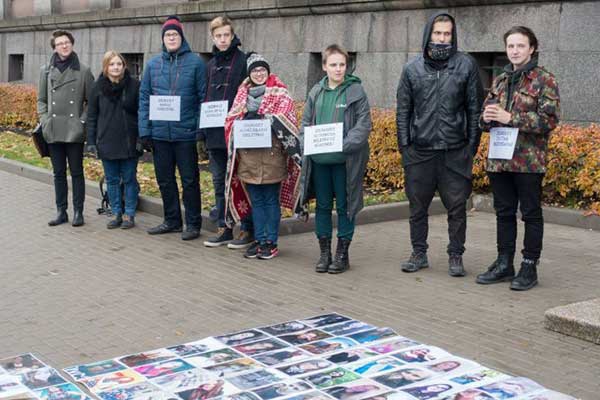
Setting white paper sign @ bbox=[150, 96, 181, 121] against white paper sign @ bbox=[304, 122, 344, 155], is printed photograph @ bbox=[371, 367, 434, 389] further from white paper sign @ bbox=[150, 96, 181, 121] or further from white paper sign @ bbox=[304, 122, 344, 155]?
white paper sign @ bbox=[150, 96, 181, 121]

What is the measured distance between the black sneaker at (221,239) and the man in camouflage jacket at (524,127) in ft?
9.04

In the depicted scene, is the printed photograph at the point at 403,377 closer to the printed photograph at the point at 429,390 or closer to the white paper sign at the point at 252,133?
the printed photograph at the point at 429,390

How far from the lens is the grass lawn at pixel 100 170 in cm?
1102

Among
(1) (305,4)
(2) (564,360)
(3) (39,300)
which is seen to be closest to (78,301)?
(3) (39,300)

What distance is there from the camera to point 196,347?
6.04 meters

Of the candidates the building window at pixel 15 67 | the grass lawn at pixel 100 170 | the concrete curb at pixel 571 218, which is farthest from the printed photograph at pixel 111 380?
the building window at pixel 15 67

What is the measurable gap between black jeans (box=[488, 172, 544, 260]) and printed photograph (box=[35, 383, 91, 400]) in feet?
11.6

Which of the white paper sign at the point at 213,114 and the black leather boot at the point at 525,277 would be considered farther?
the white paper sign at the point at 213,114

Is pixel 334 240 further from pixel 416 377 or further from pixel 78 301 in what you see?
pixel 416 377

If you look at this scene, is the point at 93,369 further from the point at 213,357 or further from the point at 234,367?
the point at 234,367

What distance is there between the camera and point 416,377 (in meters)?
5.48

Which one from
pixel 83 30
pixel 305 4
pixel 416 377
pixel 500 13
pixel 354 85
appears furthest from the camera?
pixel 83 30

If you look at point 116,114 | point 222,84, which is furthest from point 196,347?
point 116,114

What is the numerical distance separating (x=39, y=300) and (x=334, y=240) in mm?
3046
